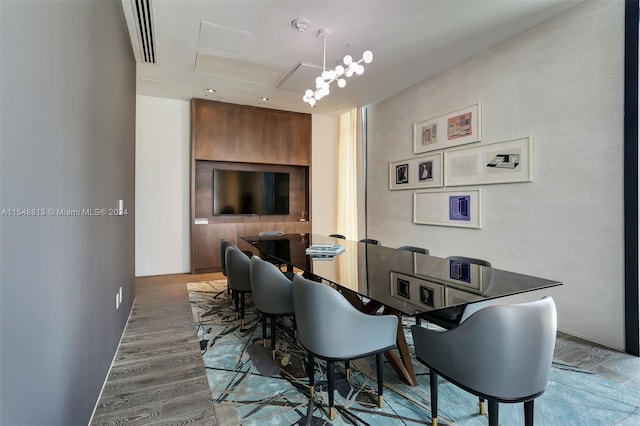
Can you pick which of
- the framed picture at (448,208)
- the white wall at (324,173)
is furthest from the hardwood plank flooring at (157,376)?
the white wall at (324,173)

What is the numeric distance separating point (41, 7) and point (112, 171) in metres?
1.56

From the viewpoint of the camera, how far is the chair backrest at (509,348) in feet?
4.36

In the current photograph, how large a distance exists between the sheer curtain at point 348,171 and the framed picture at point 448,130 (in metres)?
1.61

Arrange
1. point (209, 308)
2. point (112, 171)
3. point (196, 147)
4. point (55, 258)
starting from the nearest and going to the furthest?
point (55, 258) → point (112, 171) → point (209, 308) → point (196, 147)

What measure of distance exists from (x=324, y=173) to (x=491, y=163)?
12.1ft

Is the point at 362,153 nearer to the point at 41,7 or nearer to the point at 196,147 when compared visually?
the point at 196,147

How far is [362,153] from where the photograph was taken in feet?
19.9

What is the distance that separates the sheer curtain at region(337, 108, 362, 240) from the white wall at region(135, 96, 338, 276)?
3.03 meters

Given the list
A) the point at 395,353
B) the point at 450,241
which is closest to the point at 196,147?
the point at 450,241

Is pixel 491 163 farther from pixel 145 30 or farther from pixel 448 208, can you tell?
pixel 145 30

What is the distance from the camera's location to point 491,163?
3.67m

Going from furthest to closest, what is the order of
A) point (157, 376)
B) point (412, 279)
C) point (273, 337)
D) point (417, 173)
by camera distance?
point (417, 173) → point (273, 337) → point (157, 376) → point (412, 279)

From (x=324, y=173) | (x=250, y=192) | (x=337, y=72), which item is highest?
(x=337, y=72)

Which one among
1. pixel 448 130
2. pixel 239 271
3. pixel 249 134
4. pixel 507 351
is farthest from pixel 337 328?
pixel 249 134
